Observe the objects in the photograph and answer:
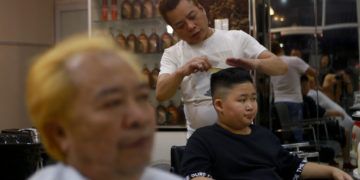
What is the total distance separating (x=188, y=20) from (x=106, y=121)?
139 centimetres

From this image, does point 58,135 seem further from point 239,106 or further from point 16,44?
point 16,44

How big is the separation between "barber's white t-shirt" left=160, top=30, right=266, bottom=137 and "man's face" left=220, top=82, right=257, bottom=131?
161 mm

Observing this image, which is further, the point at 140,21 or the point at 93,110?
the point at 140,21

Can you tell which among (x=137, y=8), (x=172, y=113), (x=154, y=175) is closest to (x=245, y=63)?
(x=154, y=175)

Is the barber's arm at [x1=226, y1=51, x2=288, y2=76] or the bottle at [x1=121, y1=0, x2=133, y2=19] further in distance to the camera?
the bottle at [x1=121, y1=0, x2=133, y2=19]

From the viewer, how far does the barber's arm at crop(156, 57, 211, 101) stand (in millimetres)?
1995

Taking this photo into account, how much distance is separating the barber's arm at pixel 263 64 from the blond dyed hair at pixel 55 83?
3.94 feet

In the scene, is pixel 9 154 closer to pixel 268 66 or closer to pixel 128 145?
pixel 268 66

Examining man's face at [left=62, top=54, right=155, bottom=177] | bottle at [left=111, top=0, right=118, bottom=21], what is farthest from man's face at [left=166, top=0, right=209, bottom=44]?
bottle at [left=111, top=0, right=118, bottom=21]

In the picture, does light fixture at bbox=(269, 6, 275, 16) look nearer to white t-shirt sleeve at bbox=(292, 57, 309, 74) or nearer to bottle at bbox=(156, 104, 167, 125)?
white t-shirt sleeve at bbox=(292, 57, 309, 74)

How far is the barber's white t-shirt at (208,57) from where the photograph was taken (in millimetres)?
2193

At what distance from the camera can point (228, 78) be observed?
80.4 inches

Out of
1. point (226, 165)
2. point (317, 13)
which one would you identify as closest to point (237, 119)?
point (226, 165)

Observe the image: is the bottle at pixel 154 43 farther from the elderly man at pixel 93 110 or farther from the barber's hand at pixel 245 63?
the elderly man at pixel 93 110
